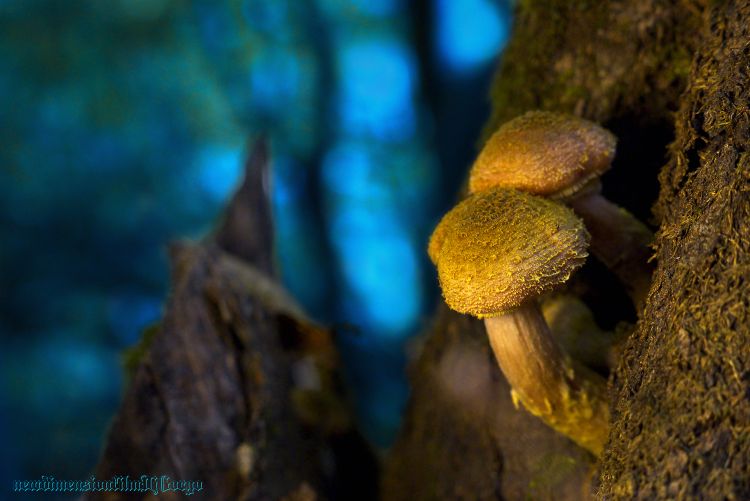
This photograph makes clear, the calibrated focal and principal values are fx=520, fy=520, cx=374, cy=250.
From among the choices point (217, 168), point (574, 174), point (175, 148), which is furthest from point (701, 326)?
point (217, 168)

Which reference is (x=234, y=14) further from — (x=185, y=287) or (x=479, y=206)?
(x=479, y=206)

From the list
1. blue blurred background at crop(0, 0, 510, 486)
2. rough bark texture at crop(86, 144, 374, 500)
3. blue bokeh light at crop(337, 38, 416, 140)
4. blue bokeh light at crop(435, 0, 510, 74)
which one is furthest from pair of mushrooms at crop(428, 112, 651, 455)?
blue bokeh light at crop(337, 38, 416, 140)

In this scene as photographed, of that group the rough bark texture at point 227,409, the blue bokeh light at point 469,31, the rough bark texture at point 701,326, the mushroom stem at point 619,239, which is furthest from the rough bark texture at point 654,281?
the blue bokeh light at point 469,31

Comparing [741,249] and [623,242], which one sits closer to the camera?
[741,249]

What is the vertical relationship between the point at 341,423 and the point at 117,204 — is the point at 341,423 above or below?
Result: below

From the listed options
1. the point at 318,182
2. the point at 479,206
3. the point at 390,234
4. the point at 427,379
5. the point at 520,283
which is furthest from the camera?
the point at 390,234

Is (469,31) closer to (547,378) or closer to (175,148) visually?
(175,148)

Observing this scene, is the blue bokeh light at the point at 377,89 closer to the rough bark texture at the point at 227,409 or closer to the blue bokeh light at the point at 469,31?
the blue bokeh light at the point at 469,31

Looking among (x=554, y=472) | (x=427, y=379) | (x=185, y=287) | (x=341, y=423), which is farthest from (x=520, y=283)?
(x=341, y=423)
